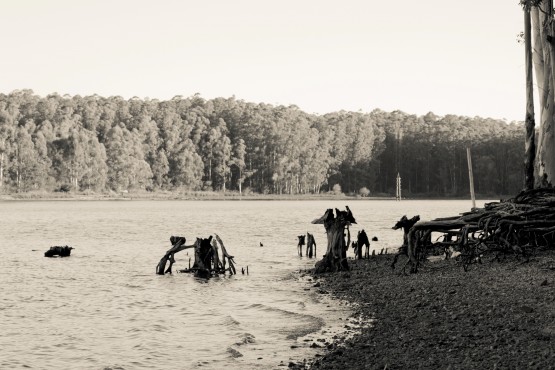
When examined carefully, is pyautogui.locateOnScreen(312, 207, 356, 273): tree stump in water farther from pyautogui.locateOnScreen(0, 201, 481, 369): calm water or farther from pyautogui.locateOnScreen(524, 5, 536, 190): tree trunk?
pyautogui.locateOnScreen(524, 5, 536, 190): tree trunk

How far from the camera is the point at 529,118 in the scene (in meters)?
23.7

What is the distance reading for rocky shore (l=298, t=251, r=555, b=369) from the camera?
1062 cm

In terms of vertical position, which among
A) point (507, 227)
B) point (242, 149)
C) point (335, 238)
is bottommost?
point (335, 238)

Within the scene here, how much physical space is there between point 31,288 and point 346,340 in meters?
14.1

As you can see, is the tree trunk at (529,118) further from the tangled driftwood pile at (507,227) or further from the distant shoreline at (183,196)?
the distant shoreline at (183,196)

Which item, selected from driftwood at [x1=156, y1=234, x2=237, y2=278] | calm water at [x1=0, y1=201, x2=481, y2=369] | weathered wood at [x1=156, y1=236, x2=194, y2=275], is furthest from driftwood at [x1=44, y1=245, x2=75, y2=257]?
driftwood at [x1=156, y1=234, x2=237, y2=278]

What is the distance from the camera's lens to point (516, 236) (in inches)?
770

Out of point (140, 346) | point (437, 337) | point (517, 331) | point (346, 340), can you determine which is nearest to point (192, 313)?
point (140, 346)

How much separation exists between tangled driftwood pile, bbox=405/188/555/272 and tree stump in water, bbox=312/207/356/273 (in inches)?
116

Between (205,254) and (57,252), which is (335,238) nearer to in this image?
(205,254)

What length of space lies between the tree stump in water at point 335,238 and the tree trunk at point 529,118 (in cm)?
565

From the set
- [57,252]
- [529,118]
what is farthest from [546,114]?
[57,252]

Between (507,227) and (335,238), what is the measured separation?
5.91 m

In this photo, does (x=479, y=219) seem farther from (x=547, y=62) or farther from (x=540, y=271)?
(x=547, y=62)
